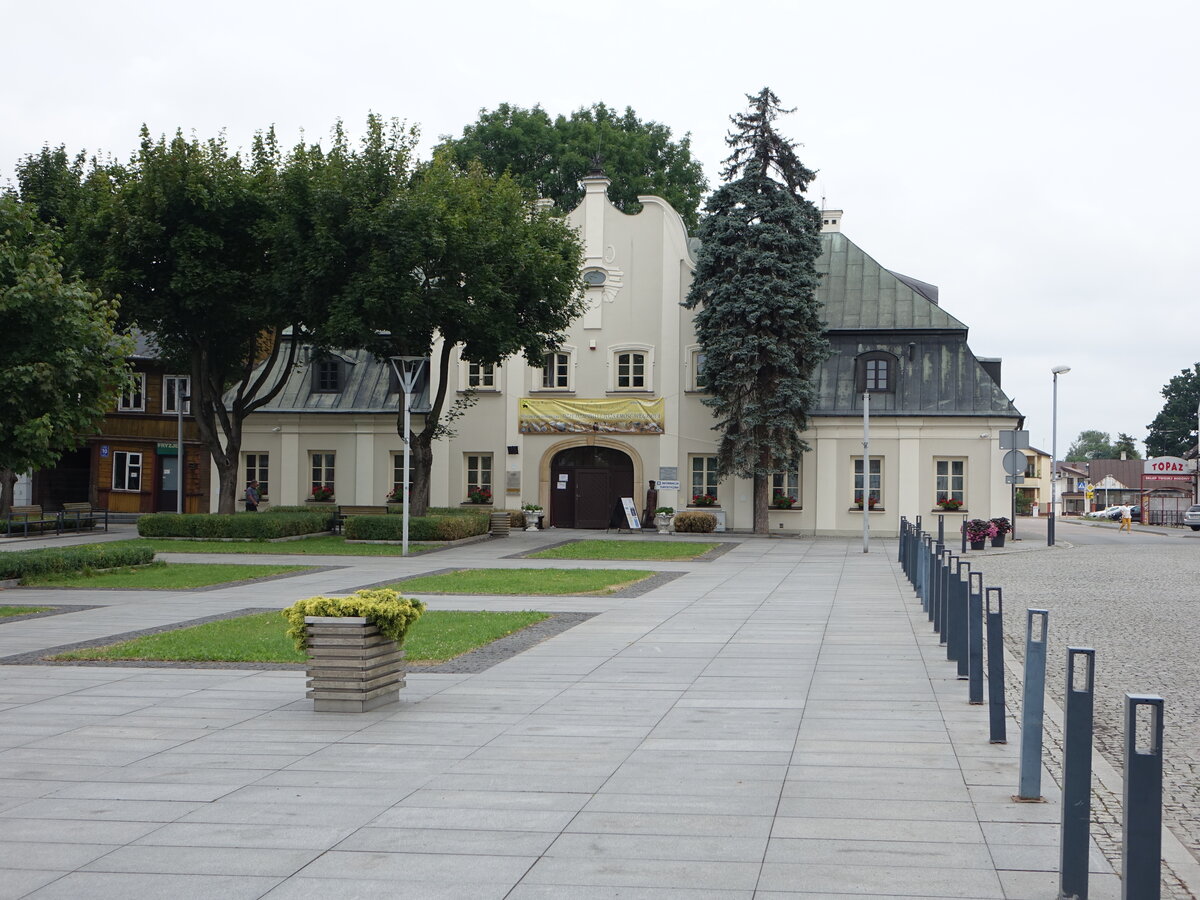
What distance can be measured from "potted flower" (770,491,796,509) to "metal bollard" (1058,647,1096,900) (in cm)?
3649

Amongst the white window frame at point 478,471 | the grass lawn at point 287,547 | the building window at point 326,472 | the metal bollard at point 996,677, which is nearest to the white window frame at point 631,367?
the white window frame at point 478,471

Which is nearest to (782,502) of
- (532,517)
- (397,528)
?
(532,517)

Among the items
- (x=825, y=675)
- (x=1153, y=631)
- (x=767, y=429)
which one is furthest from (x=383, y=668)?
(x=767, y=429)

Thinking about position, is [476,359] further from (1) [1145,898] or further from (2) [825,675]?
(1) [1145,898]

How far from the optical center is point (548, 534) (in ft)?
131

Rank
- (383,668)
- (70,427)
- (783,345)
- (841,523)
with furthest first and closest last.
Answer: (841,523) → (783,345) → (70,427) → (383,668)

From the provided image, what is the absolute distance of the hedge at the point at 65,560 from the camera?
21.0 metres

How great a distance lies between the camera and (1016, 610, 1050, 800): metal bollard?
648 centimetres

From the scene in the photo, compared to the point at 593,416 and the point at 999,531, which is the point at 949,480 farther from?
the point at 593,416

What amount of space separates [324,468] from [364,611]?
36.8 m

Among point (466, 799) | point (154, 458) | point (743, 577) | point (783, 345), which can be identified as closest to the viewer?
point (466, 799)

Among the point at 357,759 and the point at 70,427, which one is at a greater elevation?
the point at 70,427

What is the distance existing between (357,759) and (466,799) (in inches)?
49.7

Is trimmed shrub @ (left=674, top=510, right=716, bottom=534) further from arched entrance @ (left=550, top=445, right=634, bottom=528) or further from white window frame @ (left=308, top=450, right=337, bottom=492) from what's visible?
white window frame @ (left=308, top=450, right=337, bottom=492)
